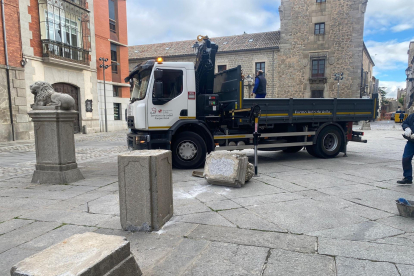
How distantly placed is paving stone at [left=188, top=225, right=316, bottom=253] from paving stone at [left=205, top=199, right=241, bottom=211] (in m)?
0.78

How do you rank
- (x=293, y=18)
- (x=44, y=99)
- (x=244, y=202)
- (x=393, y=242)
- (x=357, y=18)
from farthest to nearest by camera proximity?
1. (x=293, y=18)
2. (x=357, y=18)
3. (x=44, y=99)
4. (x=244, y=202)
5. (x=393, y=242)

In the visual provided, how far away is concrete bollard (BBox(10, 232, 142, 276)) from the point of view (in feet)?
6.00

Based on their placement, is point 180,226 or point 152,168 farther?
point 180,226

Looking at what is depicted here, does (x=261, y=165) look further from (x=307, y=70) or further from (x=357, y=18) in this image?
(x=357, y=18)

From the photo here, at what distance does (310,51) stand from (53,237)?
32.2 meters

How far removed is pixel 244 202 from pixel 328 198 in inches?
56.7

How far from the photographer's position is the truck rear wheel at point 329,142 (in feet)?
28.8

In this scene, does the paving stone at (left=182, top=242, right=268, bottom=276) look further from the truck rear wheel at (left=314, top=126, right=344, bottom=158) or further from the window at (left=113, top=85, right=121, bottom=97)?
the window at (left=113, top=85, right=121, bottom=97)

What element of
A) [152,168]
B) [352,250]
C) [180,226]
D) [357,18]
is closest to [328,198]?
[352,250]

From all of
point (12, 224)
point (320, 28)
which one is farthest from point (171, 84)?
point (320, 28)

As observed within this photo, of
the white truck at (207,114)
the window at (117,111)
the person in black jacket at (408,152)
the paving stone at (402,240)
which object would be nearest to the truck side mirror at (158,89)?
the white truck at (207,114)

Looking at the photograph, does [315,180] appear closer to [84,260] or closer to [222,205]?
[222,205]

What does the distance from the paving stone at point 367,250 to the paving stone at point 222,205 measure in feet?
4.84

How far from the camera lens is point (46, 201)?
→ 4.71 meters
